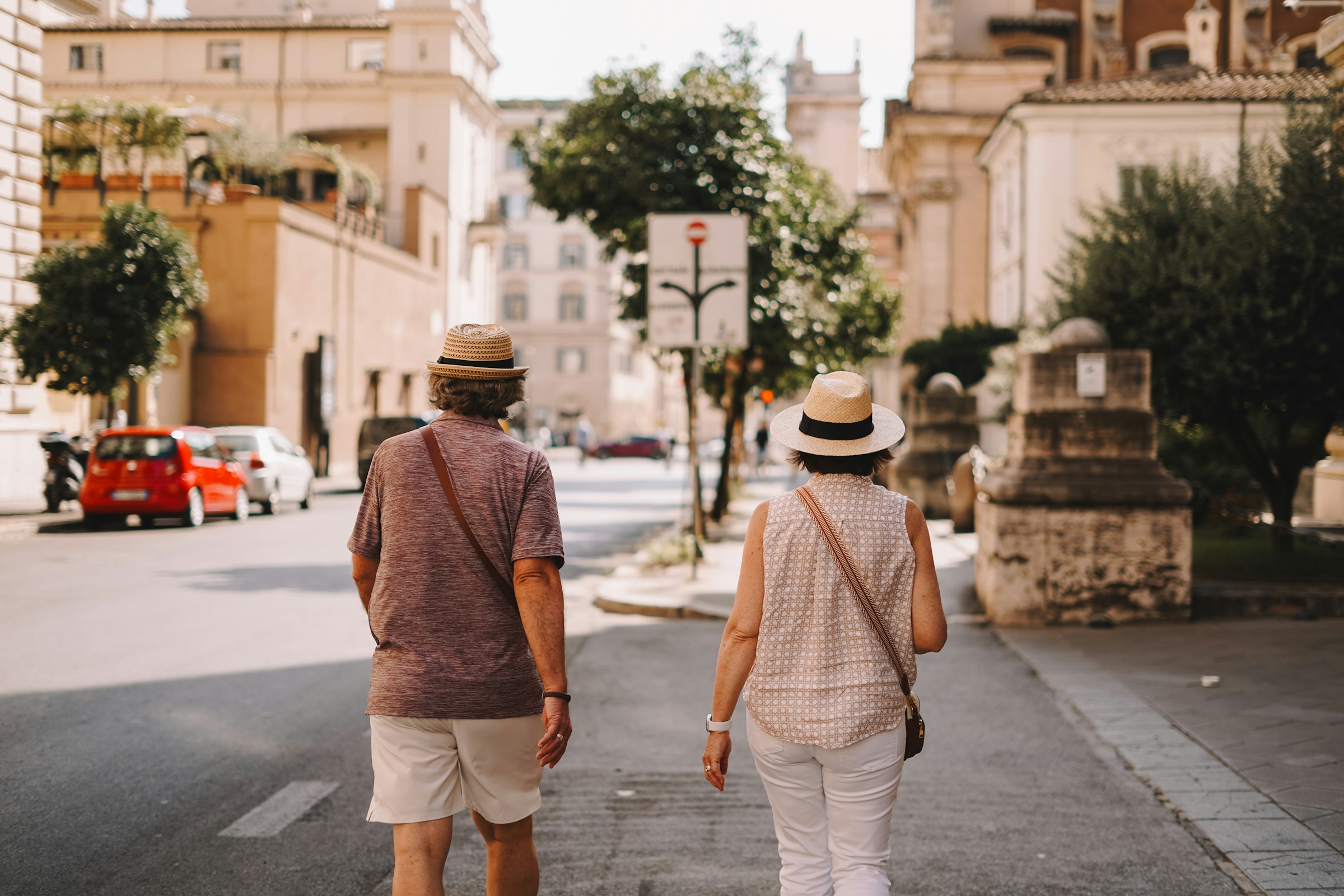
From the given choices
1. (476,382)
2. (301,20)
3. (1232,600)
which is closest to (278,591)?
(1232,600)

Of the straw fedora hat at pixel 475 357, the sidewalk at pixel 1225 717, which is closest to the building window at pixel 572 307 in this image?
the sidewalk at pixel 1225 717

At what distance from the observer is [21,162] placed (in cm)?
2175

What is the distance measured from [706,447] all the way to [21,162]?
51.2 m

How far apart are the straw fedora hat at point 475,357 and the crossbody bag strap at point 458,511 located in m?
0.21

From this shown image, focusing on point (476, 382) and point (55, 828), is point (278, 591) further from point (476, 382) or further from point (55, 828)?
point (476, 382)

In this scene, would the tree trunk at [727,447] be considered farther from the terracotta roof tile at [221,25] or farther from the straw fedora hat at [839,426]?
the terracotta roof tile at [221,25]

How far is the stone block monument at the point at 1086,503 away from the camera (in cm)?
979

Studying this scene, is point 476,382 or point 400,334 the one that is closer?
point 476,382

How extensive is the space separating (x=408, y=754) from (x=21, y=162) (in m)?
22.0

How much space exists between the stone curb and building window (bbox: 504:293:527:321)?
7703cm

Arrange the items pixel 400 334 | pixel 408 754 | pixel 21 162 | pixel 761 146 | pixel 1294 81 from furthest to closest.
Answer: pixel 400 334 < pixel 21 162 < pixel 761 146 < pixel 1294 81 < pixel 408 754

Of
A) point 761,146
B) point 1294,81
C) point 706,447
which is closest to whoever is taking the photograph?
point 1294,81

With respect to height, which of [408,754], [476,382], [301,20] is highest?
[301,20]

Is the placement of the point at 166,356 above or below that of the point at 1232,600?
above
